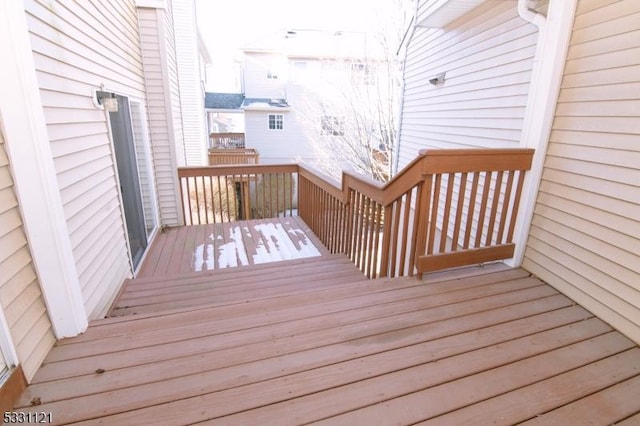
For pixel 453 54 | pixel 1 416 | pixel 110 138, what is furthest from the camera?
pixel 453 54

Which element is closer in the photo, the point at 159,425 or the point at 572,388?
the point at 159,425

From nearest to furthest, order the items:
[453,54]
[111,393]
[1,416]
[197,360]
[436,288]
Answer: [1,416], [111,393], [197,360], [436,288], [453,54]

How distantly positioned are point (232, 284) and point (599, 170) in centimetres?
276

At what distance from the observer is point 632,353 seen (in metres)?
1.75

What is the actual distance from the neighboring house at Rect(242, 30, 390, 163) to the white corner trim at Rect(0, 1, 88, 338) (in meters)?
10.7

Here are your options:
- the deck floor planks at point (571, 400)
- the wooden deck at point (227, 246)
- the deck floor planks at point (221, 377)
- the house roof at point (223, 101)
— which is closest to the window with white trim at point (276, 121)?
the house roof at point (223, 101)

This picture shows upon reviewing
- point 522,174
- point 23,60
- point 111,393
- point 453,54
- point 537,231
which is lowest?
point 111,393

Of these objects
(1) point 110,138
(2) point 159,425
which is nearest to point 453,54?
(1) point 110,138

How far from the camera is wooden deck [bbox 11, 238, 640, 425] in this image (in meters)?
1.37

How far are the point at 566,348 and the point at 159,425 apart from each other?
6.66 feet

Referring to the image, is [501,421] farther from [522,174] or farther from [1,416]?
[1,416]

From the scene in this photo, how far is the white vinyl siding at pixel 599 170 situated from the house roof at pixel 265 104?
40.1 feet

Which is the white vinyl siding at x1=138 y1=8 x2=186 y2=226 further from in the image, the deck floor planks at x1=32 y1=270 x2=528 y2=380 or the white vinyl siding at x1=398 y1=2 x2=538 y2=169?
the white vinyl siding at x1=398 y1=2 x2=538 y2=169

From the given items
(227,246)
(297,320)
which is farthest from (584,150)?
(227,246)
